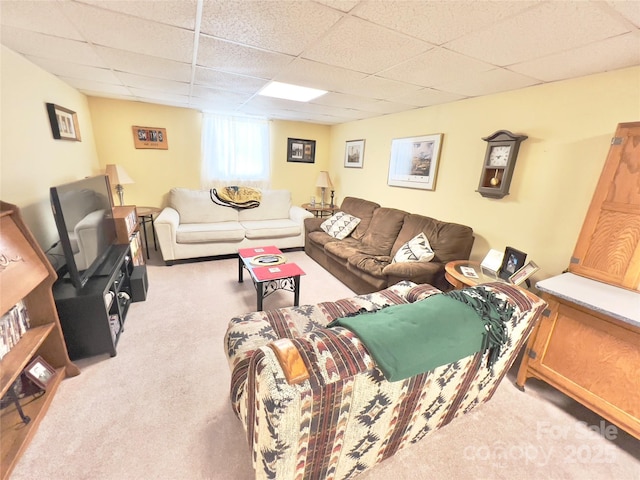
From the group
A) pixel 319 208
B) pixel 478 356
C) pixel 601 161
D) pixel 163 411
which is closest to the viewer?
pixel 478 356

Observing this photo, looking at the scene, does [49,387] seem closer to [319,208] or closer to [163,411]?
[163,411]

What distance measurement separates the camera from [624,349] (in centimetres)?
133

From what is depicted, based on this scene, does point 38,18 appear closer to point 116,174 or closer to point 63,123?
point 63,123

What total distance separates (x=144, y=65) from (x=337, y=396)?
2631 mm

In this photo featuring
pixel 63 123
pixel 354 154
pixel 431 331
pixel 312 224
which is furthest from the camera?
pixel 354 154

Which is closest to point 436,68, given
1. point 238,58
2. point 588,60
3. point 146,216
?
point 588,60

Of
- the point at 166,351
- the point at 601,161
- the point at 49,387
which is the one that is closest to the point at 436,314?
the point at 601,161

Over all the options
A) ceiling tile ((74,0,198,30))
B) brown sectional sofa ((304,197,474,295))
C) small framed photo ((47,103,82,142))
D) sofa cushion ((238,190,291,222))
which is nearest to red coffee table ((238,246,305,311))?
brown sectional sofa ((304,197,474,295))

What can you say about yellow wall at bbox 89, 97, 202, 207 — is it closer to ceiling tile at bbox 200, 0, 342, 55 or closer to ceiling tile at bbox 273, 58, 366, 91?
ceiling tile at bbox 273, 58, 366, 91

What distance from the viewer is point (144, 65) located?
2057mm

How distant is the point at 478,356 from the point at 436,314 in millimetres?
375

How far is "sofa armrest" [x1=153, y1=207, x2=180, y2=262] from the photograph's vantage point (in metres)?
3.26

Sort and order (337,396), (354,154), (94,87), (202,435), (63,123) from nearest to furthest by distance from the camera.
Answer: (337,396), (202,435), (63,123), (94,87), (354,154)

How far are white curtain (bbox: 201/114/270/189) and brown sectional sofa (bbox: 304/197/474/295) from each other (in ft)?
4.41
